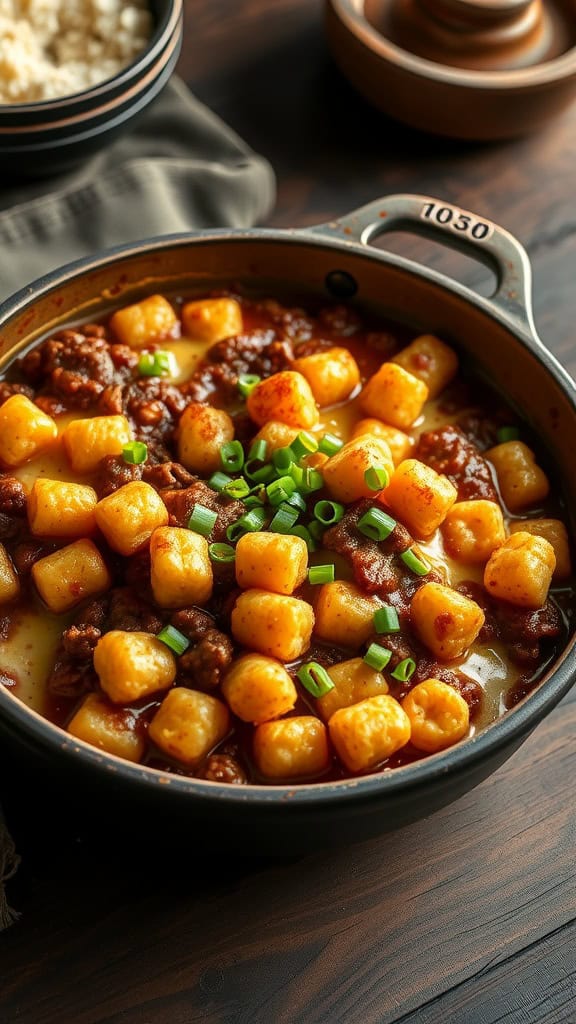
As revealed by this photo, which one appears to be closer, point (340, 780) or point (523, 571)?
point (340, 780)

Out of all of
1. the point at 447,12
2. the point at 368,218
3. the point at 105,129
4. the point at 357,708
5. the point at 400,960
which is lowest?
the point at 400,960

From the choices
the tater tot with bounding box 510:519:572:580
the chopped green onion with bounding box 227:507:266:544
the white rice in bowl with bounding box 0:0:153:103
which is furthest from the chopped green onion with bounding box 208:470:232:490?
the white rice in bowl with bounding box 0:0:153:103

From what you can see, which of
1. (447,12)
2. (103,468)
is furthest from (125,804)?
(447,12)

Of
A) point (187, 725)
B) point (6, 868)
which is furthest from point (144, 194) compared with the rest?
point (6, 868)

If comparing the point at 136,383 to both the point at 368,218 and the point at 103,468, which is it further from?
the point at 368,218

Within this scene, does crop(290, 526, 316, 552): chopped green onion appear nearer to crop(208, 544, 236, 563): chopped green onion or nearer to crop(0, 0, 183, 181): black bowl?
crop(208, 544, 236, 563): chopped green onion

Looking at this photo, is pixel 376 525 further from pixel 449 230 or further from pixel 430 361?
pixel 449 230

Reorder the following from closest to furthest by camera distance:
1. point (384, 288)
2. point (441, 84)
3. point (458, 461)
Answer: point (458, 461) → point (384, 288) → point (441, 84)
